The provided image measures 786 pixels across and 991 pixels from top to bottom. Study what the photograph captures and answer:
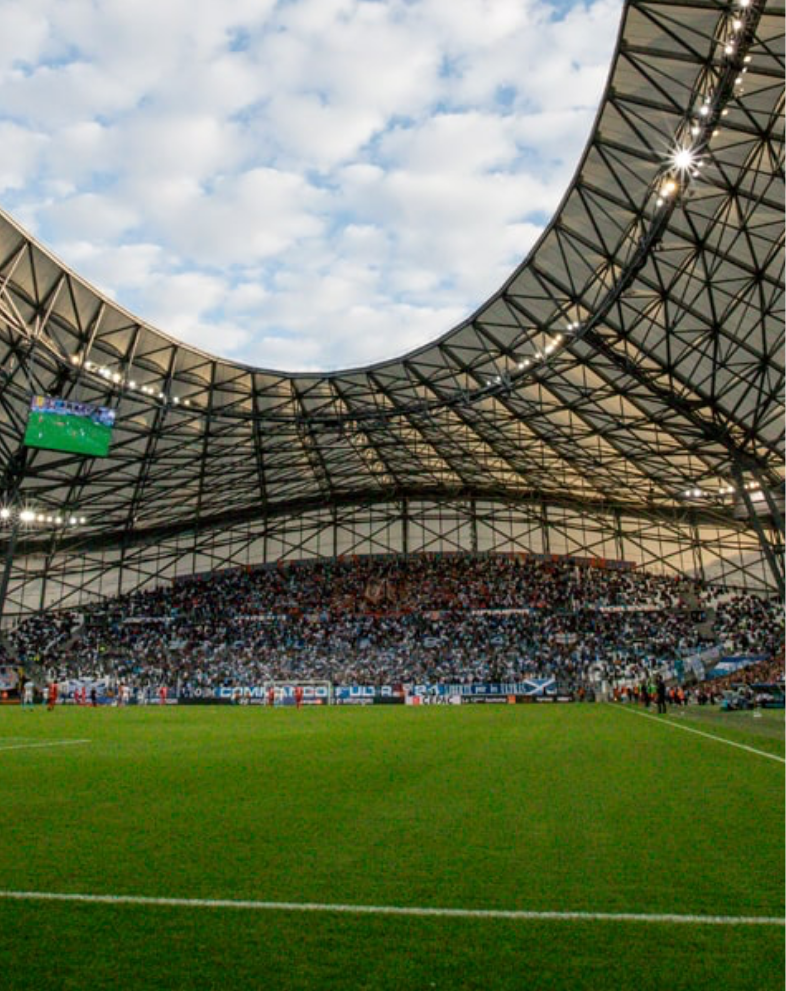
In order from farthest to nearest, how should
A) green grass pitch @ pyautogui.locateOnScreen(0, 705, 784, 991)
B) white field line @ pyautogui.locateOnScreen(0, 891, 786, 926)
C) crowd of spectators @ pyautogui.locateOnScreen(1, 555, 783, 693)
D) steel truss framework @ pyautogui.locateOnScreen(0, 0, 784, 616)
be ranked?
crowd of spectators @ pyautogui.locateOnScreen(1, 555, 783, 693) → steel truss framework @ pyautogui.locateOnScreen(0, 0, 784, 616) → white field line @ pyautogui.locateOnScreen(0, 891, 786, 926) → green grass pitch @ pyautogui.locateOnScreen(0, 705, 784, 991)

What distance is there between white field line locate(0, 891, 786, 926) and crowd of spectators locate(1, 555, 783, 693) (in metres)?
44.7

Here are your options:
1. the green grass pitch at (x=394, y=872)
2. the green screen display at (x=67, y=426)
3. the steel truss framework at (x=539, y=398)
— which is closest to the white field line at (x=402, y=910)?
the green grass pitch at (x=394, y=872)

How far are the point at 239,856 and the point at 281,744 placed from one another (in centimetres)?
1050

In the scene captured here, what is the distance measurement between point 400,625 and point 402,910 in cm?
5336

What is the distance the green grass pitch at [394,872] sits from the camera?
3166 millimetres

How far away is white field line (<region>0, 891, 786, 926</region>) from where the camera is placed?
3744 mm

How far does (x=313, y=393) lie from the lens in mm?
39812

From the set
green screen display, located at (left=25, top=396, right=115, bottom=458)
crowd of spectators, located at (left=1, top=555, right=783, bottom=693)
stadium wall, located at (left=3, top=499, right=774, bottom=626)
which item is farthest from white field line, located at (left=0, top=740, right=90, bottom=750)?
stadium wall, located at (left=3, top=499, right=774, bottom=626)

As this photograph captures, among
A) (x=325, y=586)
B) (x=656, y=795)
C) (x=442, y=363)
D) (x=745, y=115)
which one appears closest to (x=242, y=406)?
(x=442, y=363)

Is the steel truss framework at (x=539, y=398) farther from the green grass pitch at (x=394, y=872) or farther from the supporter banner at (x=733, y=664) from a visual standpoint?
the green grass pitch at (x=394, y=872)

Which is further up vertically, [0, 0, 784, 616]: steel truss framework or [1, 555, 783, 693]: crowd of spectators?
[0, 0, 784, 616]: steel truss framework

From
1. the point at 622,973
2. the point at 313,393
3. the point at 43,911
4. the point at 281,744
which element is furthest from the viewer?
the point at 313,393

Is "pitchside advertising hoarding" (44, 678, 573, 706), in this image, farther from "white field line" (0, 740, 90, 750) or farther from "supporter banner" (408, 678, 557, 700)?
"white field line" (0, 740, 90, 750)

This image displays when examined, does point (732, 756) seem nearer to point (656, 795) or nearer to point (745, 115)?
point (656, 795)
